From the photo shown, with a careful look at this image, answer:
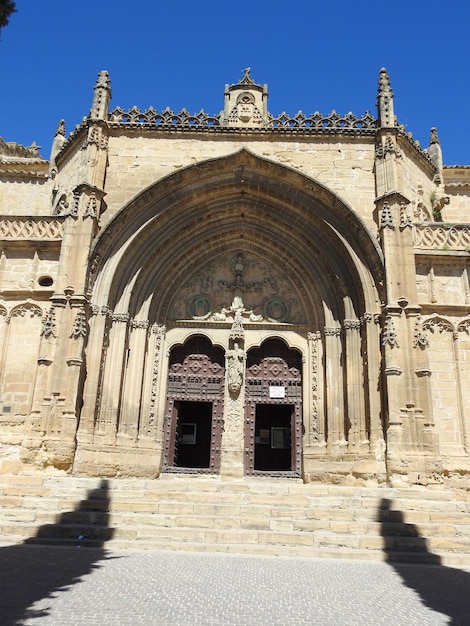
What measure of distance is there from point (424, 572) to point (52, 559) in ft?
16.9

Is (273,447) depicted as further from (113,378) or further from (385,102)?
(385,102)

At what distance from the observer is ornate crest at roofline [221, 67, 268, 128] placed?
15.0 meters

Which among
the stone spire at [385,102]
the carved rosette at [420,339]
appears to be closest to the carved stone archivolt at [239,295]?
the carved rosette at [420,339]

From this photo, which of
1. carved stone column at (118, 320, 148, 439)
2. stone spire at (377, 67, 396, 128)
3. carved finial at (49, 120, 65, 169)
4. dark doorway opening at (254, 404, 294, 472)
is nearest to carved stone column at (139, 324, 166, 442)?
carved stone column at (118, 320, 148, 439)

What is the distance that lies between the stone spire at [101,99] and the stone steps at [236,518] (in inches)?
376

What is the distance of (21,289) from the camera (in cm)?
1311

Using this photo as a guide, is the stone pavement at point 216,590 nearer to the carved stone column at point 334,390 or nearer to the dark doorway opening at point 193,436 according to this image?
the carved stone column at point 334,390

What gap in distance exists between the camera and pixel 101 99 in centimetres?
1458

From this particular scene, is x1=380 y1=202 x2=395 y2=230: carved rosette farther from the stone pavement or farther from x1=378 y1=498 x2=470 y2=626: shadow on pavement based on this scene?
the stone pavement

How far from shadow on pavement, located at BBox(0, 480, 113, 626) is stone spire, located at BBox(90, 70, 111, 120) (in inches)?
382

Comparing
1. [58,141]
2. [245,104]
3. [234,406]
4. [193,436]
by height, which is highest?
[58,141]

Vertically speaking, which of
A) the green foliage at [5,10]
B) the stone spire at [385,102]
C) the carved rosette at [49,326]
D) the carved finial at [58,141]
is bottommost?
the carved rosette at [49,326]

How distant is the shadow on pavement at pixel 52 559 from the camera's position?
505 cm

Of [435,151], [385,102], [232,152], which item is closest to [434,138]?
[435,151]
